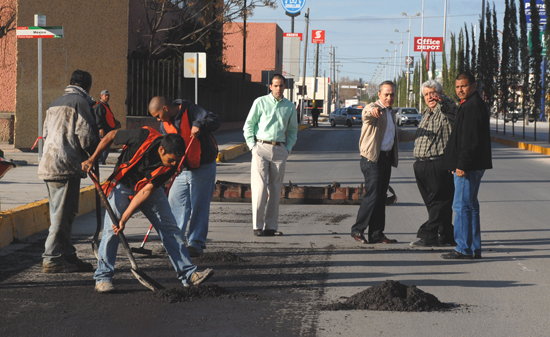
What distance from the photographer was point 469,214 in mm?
6969

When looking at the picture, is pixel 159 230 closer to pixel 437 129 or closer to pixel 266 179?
pixel 266 179

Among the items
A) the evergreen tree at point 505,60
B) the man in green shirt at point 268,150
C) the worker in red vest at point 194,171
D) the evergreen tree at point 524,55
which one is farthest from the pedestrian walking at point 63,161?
the evergreen tree at point 505,60

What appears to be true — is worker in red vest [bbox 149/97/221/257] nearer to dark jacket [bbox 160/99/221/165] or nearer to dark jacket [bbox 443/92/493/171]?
dark jacket [bbox 160/99/221/165]

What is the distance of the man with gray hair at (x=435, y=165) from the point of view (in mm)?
7590

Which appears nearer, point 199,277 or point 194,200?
point 199,277

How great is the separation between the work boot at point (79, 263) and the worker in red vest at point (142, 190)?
34.1 inches

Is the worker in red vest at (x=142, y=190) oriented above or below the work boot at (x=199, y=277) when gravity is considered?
above

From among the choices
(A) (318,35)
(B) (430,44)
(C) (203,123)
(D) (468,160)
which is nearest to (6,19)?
(C) (203,123)

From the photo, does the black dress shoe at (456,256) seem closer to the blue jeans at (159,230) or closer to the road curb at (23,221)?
the blue jeans at (159,230)

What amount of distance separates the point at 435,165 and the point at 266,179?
2.04 meters

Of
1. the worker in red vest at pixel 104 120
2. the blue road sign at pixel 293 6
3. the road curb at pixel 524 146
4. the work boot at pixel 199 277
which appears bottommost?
the work boot at pixel 199 277

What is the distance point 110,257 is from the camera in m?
5.39

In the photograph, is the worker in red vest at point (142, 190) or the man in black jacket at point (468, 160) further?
the man in black jacket at point (468, 160)

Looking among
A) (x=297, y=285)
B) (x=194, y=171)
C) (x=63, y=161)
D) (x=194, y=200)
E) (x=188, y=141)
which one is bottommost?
(x=297, y=285)
